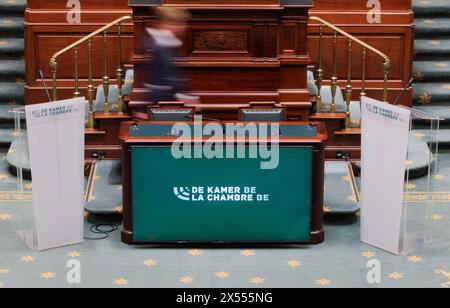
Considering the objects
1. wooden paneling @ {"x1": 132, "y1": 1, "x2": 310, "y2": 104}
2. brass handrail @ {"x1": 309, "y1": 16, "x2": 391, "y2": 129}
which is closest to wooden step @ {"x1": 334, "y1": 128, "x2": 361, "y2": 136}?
brass handrail @ {"x1": 309, "y1": 16, "x2": 391, "y2": 129}

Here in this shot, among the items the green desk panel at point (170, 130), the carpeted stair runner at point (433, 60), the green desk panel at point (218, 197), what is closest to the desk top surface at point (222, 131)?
the green desk panel at point (170, 130)

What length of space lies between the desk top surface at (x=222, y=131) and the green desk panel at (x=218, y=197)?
12cm

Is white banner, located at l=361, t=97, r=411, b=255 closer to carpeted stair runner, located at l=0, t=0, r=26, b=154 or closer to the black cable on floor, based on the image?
the black cable on floor

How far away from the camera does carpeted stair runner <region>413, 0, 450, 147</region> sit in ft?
38.2

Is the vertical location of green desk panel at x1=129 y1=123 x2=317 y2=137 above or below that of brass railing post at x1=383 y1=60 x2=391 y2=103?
below

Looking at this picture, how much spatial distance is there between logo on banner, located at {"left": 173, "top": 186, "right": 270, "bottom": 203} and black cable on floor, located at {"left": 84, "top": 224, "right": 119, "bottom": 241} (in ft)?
2.58

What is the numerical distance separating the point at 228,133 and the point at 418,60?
408cm

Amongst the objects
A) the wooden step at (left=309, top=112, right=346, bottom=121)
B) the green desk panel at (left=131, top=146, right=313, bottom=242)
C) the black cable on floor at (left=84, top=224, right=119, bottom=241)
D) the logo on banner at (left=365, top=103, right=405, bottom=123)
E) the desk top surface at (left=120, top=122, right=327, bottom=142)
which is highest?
the logo on banner at (left=365, top=103, right=405, bottom=123)

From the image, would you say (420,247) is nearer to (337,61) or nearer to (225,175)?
(225,175)

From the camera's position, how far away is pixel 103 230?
29.9ft

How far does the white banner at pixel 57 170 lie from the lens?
845 centimetres

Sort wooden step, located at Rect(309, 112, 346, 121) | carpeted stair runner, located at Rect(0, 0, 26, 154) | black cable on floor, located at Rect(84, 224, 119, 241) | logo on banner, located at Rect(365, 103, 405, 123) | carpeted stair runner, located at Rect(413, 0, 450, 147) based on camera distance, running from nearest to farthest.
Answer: logo on banner, located at Rect(365, 103, 405, 123) < black cable on floor, located at Rect(84, 224, 119, 241) < wooden step, located at Rect(309, 112, 346, 121) < carpeted stair runner, located at Rect(0, 0, 26, 154) < carpeted stair runner, located at Rect(413, 0, 450, 147)

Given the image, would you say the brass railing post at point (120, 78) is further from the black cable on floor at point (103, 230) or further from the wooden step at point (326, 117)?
the wooden step at point (326, 117)

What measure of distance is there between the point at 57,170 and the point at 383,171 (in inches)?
103
